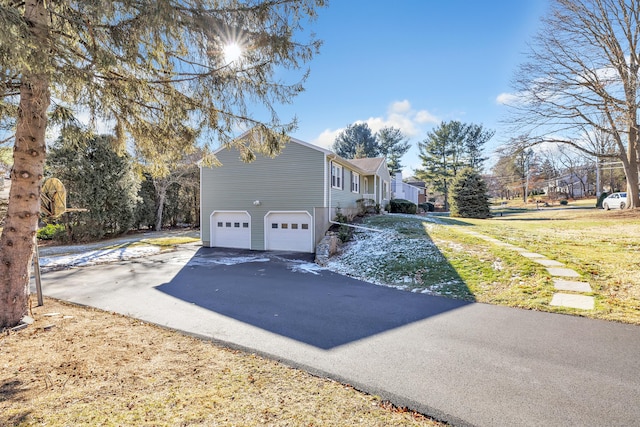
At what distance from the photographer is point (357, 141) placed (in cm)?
4238

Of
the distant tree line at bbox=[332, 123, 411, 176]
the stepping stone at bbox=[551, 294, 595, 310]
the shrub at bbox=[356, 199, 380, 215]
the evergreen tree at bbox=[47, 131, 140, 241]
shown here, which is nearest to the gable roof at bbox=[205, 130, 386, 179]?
the shrub at bbox=[356, 199, 380, 215]

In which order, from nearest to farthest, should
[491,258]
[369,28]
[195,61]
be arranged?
1. [195,61]
2. [491,258]
3. [369,28]

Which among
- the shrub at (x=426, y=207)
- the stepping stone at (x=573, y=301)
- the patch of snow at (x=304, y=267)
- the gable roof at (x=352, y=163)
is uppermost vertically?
the gable roof at (x=352, y=163)

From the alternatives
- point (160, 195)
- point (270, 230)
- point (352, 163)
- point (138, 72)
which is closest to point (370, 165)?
point (352, 163)

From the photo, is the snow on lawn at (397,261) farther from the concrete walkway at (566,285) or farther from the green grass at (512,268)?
the concrete walkway at (566,285)

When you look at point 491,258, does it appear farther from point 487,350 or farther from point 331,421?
point 331,421

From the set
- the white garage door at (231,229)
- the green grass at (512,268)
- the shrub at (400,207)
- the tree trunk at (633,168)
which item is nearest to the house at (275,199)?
the white garage door at (231,229)

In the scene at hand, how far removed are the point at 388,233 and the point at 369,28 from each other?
7.29 m

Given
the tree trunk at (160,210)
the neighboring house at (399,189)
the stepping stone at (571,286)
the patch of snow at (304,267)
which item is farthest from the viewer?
the neighboring house at (399,189)

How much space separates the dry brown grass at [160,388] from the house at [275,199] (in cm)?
935

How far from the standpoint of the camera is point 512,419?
2486mm

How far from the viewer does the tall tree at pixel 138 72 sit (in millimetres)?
3666

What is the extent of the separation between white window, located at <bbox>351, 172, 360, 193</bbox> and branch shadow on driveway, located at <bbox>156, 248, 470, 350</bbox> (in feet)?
29.9

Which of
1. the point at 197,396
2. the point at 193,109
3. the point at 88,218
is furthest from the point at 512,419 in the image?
the point at 88,218
